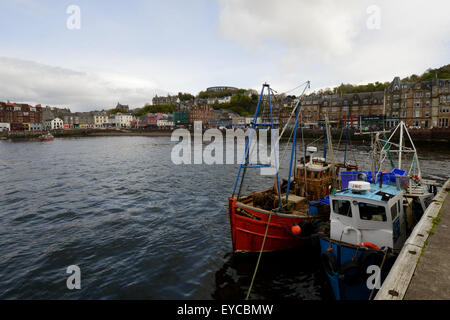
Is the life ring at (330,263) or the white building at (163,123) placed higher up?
the white building at (163,123)

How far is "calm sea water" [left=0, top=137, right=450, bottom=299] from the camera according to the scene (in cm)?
1266

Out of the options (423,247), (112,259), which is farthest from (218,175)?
(423,247)

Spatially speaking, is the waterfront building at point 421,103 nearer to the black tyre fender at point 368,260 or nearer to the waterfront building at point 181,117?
the black tyre fender at point 368,260

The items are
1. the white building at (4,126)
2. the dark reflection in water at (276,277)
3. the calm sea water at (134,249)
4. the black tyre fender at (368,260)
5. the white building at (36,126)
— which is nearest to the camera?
the black tyre fender at (368,260)

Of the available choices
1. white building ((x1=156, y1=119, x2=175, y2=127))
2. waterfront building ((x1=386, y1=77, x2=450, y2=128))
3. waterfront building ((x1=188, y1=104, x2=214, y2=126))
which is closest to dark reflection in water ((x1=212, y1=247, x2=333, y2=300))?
waterfront building ((x1=386, y1=77, x2=450, y2=128))

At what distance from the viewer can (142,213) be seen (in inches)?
902

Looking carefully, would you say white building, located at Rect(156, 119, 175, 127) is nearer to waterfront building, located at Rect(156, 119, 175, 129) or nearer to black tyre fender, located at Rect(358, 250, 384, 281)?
waterfront building, located at Rect(156, 119, 175, 129)

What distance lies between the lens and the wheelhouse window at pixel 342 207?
38.8ft

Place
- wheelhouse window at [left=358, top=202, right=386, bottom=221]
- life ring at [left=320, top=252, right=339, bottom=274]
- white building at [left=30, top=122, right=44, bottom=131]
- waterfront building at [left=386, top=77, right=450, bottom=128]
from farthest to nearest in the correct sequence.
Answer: white building at [left=30, top=122, right=44, bottom=131] < waterfront building at [left=386, top=77, right=450, bottom=128] < wheelhouse window at [left=358, top=202, right=386, bottom=221] < life ring at [left=320, top=252, right=339, bottom=274]

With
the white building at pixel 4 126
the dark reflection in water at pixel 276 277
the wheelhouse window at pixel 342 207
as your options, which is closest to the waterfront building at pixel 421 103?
the dark reflection in water at pixel 276 277

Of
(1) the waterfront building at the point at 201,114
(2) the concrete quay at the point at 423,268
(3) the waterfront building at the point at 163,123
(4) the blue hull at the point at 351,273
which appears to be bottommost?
(4) the blue hull at the point at 351,273

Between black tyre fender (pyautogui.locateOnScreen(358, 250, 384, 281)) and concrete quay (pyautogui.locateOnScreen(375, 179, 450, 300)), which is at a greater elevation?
concrete quay (pyautogui.locateOnScreen(375, 179, 450, 300))

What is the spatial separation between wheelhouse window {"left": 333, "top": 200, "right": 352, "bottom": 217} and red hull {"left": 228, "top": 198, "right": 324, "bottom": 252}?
267 cm

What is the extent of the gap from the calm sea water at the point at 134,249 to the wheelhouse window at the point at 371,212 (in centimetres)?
393
